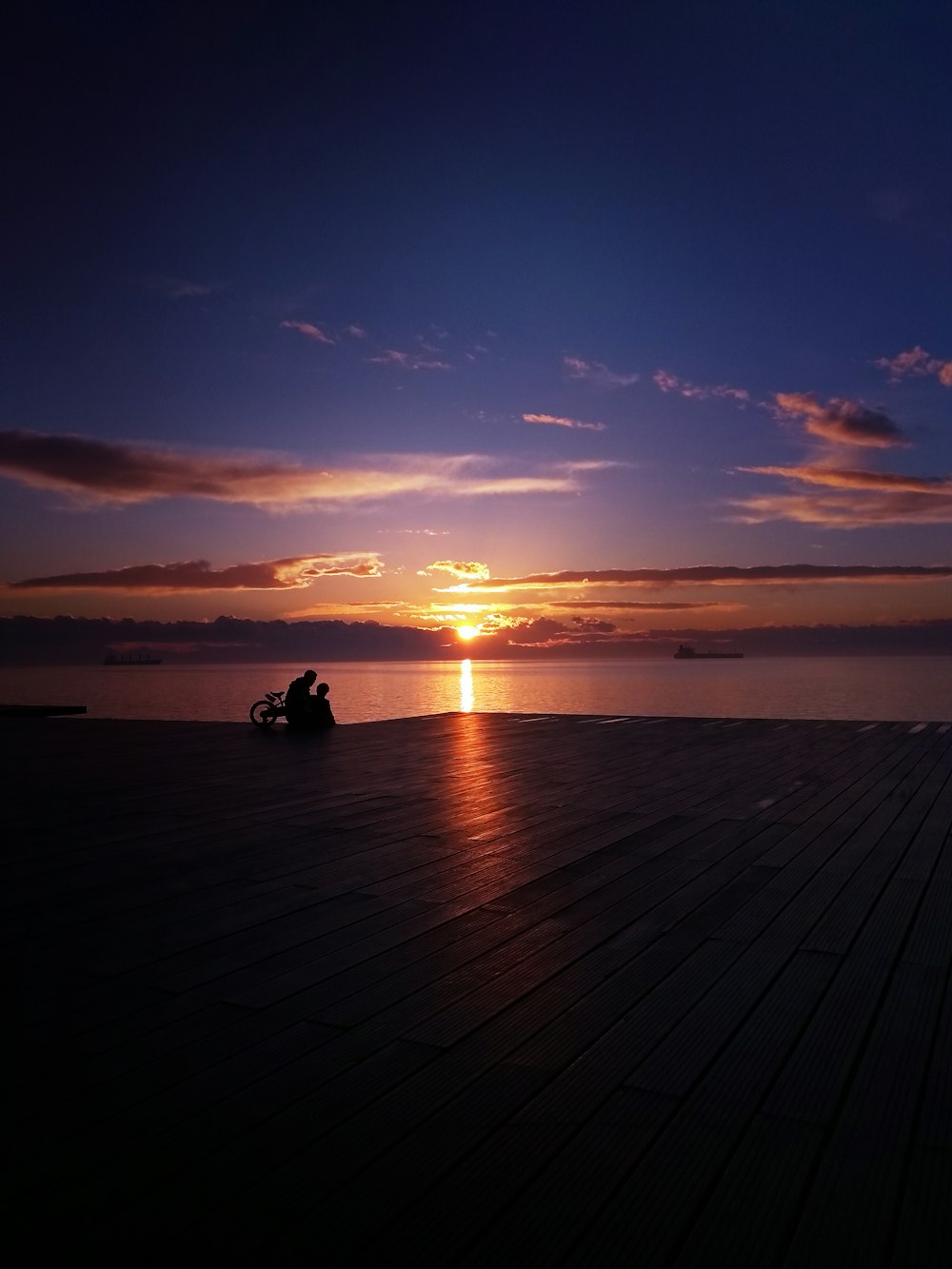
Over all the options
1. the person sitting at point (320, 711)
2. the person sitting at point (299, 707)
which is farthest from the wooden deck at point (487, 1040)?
the person sitting at point (320, 711)

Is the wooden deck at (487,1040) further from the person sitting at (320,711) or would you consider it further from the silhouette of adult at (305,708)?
the person sitting at (320,711)

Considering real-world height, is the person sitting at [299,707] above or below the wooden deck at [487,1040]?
above

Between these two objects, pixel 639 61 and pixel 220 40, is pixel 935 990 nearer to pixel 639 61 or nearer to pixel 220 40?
pixel 639 61

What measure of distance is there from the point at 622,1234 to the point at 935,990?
4.93ft

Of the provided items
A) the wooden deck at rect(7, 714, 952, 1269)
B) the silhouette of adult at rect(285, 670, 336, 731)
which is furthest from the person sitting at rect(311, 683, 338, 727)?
the wooden deck at rect(7, 714, 952, 1269)

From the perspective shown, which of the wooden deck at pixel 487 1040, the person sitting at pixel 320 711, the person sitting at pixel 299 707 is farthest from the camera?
the person sitting at pixel 320 711

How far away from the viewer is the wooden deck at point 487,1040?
1391mm

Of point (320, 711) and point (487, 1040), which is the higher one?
point (320, 711)

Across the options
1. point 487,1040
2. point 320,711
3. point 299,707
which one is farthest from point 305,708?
point 487,1040

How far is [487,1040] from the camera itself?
208 cm

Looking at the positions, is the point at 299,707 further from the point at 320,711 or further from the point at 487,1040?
the point at 487,1040

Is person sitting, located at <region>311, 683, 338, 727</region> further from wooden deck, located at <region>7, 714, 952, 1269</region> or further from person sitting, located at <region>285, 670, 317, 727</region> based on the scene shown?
wooden deck, located at <region>7, 714, 952, 1269</region>

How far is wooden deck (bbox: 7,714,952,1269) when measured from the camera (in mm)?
1391

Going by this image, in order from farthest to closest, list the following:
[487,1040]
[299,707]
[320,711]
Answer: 1. [320,711]
2. [299,707]
3. [487,1040]
